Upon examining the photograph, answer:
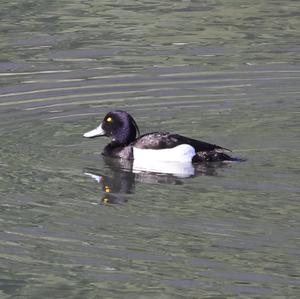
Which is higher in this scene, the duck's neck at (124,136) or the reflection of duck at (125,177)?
the duck's neck at (124,136)

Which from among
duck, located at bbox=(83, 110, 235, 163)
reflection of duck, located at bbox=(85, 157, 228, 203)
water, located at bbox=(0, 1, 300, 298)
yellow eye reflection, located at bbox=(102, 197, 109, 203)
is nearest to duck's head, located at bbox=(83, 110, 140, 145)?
duck, located at bbox=(83, 110, 235, 163)

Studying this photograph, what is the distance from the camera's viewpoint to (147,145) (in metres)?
13.3

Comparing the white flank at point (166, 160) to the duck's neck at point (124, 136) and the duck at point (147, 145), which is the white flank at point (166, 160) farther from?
the duck's neck at point (124, 136)

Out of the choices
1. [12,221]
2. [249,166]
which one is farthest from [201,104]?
[12,221]

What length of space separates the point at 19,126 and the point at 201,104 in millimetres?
2144

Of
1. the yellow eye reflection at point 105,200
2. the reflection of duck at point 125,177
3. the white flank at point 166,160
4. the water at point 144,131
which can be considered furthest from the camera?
the white flank at point 166,160

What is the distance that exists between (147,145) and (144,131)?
40.5 inches

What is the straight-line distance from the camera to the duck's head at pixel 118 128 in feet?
45.1

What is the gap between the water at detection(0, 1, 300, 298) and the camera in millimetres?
9703

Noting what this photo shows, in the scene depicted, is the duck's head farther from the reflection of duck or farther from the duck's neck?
the reflection of duck

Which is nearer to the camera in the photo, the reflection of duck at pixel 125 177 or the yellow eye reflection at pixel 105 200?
the yellow eye reflection at pixel 105 200

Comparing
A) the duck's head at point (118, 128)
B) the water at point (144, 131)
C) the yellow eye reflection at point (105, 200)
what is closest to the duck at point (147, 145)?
the duck's head at point (118, 128)

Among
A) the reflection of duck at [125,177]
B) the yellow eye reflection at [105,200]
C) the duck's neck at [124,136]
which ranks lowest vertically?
the reflection of duck at [125,177]

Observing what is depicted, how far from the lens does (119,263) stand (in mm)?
9836
